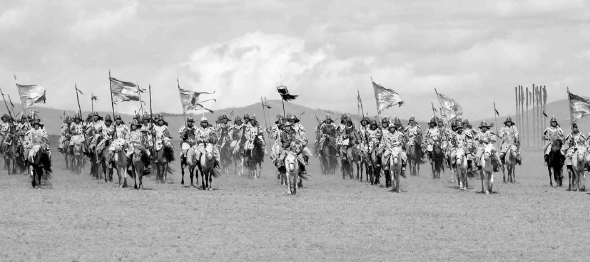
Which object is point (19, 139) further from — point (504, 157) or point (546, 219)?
point (546, 219)

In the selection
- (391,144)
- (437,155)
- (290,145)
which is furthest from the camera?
(437,155)

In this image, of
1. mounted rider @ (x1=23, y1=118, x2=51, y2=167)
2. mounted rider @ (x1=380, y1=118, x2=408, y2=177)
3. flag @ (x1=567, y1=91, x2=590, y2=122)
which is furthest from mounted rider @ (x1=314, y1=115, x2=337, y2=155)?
mounted rider @ (x1=23, y1=118, x2=51, y2=167)

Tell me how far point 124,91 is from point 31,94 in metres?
6.43

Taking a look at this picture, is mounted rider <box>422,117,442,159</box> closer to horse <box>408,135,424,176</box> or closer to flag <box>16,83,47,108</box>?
horse <box>408,135,424,176</box>

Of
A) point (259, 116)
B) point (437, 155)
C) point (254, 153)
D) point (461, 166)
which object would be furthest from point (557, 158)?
point (259, 116)

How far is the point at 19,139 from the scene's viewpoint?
170ft

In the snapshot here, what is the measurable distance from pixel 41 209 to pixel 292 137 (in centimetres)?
1011

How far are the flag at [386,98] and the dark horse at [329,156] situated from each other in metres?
3.95

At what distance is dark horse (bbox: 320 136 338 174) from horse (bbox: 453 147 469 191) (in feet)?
33.2

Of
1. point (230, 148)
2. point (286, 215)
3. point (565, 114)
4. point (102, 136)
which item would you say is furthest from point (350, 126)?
point (565, 114)

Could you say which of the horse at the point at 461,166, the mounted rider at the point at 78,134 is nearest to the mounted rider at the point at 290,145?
the horse at the point at 461,166

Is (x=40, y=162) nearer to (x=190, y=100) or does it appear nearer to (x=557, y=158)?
(x=190, y=100)

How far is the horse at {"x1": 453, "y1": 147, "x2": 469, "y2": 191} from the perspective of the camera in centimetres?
4222

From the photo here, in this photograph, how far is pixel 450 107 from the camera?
171 ft
